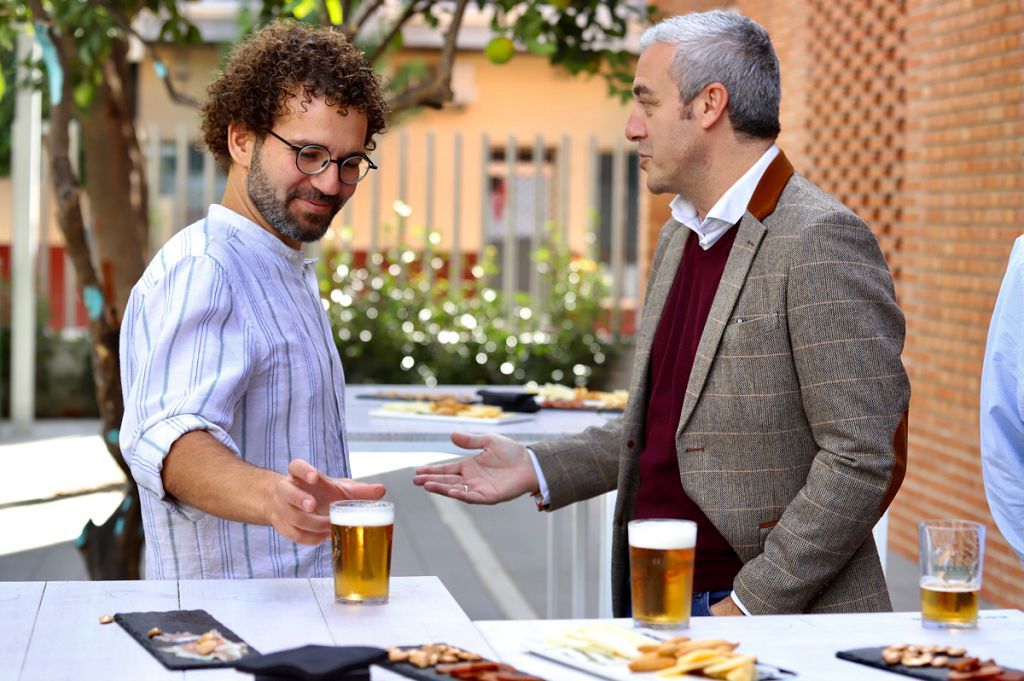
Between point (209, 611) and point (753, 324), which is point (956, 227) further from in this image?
point (209, 611)

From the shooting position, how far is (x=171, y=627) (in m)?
1.92

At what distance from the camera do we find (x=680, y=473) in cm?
270

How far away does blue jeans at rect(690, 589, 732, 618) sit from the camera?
8.88 feet

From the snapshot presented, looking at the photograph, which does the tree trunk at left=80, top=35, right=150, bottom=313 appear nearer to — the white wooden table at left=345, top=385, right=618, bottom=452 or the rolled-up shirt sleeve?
the white wooden table at left=345, top=385, right=618, bottom=452

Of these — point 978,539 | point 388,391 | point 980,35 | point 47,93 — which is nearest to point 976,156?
point 980,35

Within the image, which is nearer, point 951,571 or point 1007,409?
point 951,571

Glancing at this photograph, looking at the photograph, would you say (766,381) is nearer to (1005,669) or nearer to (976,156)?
(1005,669)

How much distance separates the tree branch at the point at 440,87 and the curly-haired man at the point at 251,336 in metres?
2.22

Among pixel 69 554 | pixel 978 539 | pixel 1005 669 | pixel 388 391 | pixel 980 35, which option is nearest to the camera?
pixel 1005 669

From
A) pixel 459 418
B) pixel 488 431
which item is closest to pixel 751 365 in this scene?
pixel 488 431

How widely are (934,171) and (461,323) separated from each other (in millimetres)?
5142

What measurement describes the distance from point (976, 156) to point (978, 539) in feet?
16.1

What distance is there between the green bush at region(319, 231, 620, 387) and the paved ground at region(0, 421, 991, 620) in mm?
1206

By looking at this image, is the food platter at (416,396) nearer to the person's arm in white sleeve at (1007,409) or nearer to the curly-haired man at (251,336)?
the curly-haired man at (251,336)
